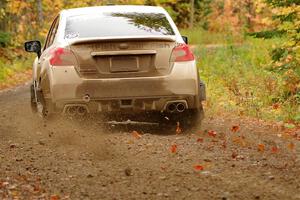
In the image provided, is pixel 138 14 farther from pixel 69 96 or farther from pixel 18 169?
pixel 18 169

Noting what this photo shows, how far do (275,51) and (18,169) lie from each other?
7.51m

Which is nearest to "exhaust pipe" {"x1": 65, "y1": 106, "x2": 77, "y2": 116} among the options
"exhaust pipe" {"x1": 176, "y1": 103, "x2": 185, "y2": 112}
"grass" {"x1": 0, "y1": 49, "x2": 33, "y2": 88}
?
"exhaust pipe" {"x1": 176, "y1": 103, "x2": 185, "y2": 112}

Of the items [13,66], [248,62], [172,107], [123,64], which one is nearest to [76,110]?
[123,64]

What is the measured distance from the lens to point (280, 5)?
1252 centimetres

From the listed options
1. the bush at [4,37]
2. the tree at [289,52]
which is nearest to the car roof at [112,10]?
the tree at [289,52]

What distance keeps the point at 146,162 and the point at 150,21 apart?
276cm

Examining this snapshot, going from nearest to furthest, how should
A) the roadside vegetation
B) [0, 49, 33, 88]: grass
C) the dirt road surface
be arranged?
the dirt road surface
the roadside vegetation
[0, 49, 33, 88]: grass

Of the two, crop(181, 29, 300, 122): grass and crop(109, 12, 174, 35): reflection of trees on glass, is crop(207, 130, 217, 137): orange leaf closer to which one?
crop(109, 12, 174, 35): reflection of trees on glass

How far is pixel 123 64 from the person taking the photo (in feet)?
27.5

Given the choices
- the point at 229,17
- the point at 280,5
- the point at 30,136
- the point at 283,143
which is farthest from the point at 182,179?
the point at 229,17

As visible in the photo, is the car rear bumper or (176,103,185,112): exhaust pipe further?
(176,103,185,112): exhaust pipe

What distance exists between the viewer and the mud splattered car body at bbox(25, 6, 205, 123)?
833cm

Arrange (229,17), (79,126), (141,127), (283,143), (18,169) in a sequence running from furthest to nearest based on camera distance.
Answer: (229,17) < (141,127) < (79,126) < (283,143) < (18,169)

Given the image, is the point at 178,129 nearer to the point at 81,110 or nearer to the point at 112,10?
the point at 81,110
